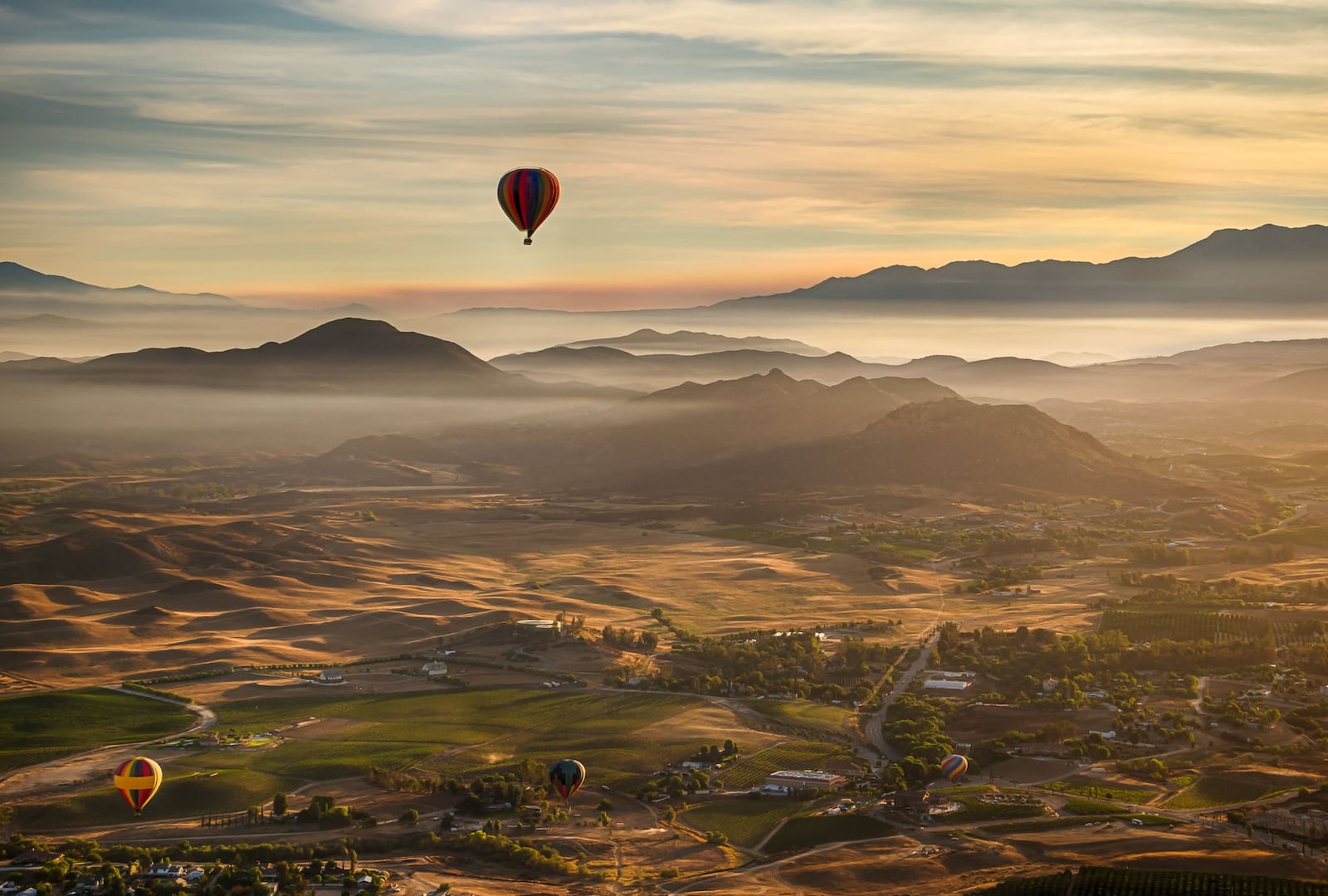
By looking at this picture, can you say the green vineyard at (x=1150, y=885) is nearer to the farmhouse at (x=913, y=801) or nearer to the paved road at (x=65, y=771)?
the farmhouse at (x=913, y=801)

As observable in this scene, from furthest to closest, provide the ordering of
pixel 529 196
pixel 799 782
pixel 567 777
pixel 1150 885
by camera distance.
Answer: pixel 529 196 < pixel 799 782 < pixel 567 777 < pixel 1150 885

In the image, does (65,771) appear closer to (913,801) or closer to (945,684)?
(913,801)

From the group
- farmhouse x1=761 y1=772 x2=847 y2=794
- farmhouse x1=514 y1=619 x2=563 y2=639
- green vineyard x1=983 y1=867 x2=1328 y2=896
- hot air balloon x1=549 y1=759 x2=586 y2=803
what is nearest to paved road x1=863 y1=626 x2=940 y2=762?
farmhouse x1=761 y1=772 x2=847 y2=794

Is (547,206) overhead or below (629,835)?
overhead

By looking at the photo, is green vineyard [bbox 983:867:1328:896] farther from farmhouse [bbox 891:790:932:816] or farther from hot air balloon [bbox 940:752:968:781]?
hot air balloon [bbox 940:752:968:781]

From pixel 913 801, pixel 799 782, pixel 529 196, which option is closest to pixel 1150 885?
pixel 913 801

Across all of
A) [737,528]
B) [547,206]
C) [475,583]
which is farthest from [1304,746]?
[737,528]

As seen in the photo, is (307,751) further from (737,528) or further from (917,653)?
(737,528)
